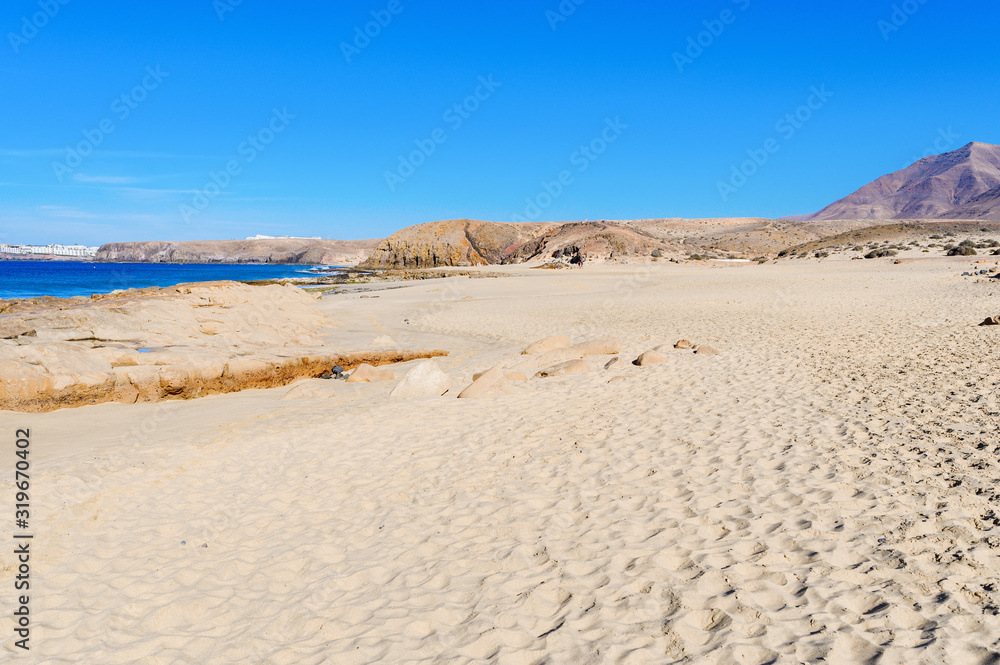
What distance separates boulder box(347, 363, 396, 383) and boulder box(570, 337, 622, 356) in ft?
14.9

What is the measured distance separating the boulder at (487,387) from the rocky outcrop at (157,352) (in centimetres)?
487

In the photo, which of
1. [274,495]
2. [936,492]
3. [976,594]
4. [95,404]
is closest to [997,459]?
[936,492]

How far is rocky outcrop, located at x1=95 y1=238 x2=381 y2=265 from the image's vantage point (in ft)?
552

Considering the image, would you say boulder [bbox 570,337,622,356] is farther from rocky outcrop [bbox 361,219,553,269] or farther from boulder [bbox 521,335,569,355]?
rocky outcrop [bbox 361,219,553,269]

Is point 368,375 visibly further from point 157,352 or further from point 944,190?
point 944,190

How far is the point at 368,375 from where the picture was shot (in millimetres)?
12234

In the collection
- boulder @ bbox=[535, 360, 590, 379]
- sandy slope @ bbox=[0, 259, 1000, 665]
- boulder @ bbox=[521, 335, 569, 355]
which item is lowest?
sandy slope @ bbox=[0, 259, 1000, 665]

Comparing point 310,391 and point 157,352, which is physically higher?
point 157,352

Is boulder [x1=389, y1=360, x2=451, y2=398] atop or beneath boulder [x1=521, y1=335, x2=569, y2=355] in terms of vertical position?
beneath

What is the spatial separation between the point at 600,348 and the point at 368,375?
558 cm

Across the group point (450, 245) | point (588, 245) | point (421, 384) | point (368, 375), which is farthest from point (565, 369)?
point (450, 245)

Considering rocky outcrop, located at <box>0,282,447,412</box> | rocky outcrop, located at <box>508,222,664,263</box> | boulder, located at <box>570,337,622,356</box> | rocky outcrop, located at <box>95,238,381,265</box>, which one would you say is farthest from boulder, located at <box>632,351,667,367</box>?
rocky outcrop, located at <box>95,238,381,265</box>

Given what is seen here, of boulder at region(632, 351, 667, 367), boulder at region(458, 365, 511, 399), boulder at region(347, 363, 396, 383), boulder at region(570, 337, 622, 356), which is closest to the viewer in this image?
boulder at region(458, 365, 511, 399)

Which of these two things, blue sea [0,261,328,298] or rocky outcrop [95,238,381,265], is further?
rocky outcrop [95,238,381,265]
